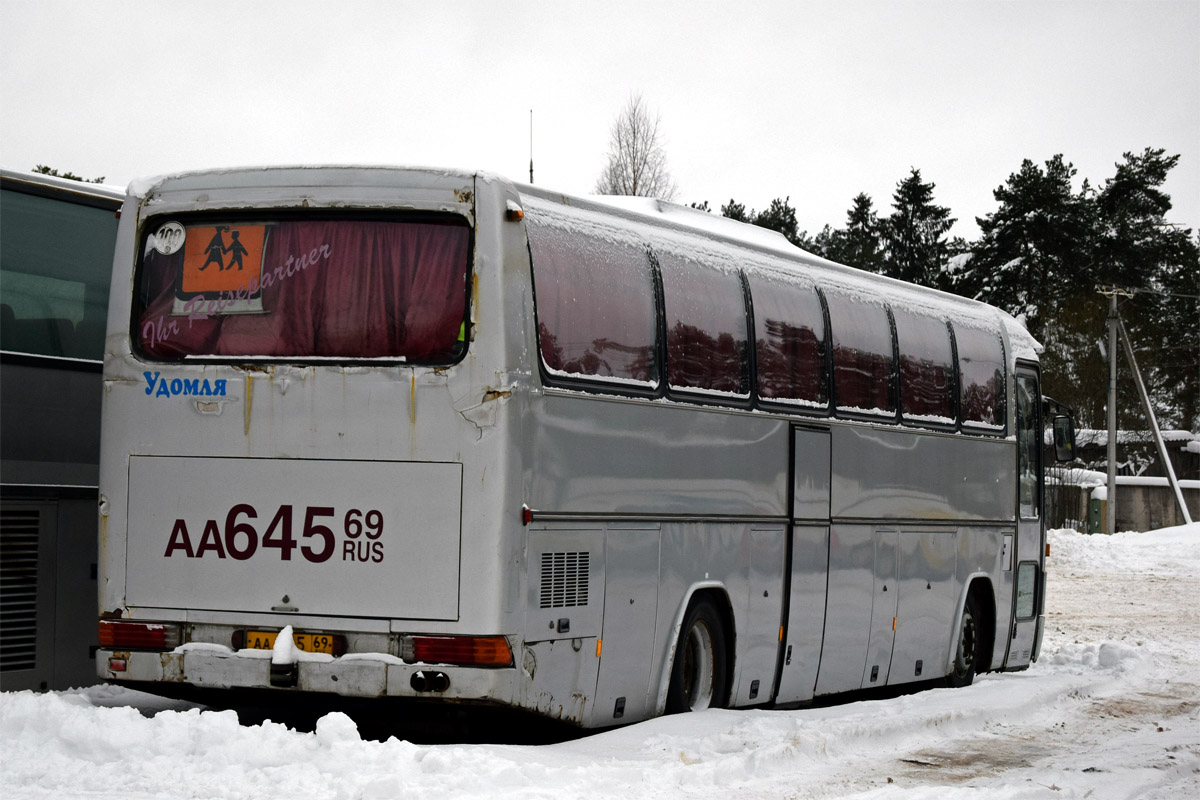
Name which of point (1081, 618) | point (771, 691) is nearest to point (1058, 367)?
point (1081, 618)

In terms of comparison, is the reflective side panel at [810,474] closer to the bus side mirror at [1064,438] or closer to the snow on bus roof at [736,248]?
the snow on bus roof at [736,248]

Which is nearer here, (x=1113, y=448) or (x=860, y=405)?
(x=860, y=405)

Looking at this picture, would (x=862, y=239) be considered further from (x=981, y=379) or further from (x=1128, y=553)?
(x=981, y=379)

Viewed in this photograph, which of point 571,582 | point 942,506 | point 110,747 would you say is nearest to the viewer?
point 110,747

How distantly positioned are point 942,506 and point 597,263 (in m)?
6.12

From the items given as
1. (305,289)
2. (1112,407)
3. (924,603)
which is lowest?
(924,603)

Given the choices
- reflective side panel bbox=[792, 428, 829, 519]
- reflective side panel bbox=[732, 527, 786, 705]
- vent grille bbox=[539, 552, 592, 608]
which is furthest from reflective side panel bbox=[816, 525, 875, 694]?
vent grille bbox=[539, 552, 592, 608]

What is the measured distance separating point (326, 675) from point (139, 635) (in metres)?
1.24

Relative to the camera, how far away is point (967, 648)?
15.9 meters

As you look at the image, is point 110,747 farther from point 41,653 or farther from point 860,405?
point 860,405

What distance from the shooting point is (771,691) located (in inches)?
477

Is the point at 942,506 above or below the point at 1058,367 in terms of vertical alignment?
below

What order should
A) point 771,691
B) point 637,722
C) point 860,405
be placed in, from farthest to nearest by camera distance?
1. point 860,405
2. point 771,691
3. point 637,722

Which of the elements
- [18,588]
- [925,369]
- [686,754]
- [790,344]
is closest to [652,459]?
[686,754]
